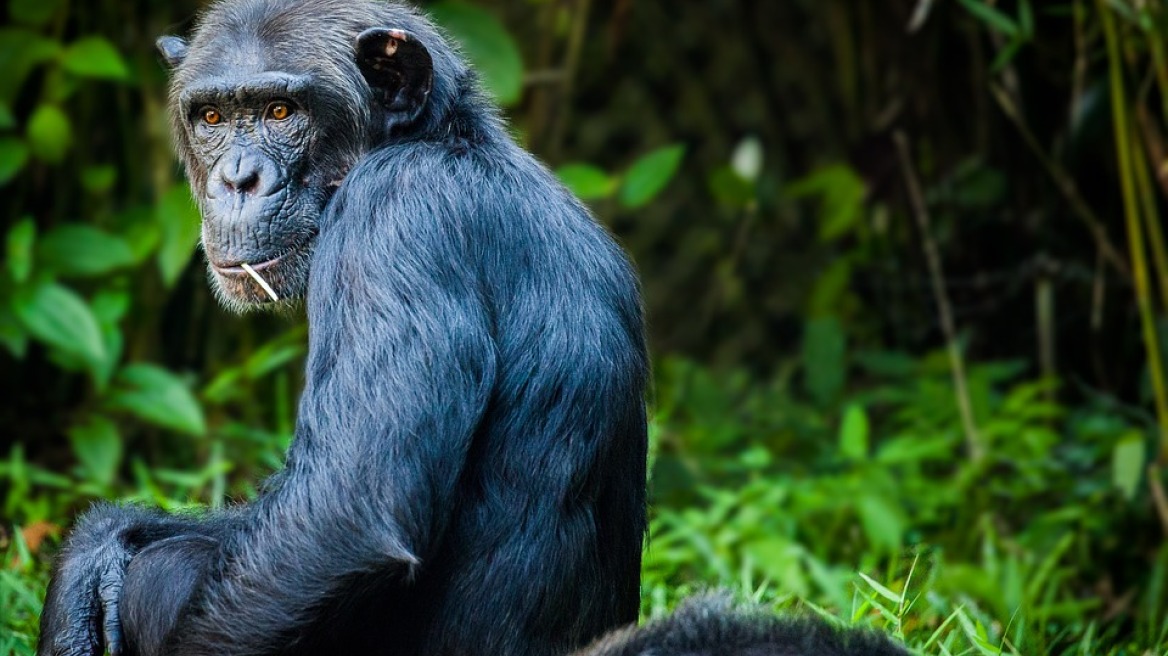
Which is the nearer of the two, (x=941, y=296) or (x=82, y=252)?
(x=82, y=252)

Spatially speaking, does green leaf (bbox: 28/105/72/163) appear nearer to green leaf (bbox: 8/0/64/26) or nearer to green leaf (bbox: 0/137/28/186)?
green leaf (bbox: 0/137/28/186)

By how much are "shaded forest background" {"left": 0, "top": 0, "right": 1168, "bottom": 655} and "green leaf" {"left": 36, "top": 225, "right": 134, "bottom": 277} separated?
0.05 ft

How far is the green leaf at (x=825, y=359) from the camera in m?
8.65

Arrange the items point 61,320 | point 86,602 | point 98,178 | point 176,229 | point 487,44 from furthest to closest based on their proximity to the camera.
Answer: point 98,178, point 487,44, point 176,229, point 61,320, point 86,602

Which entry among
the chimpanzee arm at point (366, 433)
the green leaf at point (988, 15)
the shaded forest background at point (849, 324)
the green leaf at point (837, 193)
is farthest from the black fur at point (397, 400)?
the green leaf at point (837, 193)

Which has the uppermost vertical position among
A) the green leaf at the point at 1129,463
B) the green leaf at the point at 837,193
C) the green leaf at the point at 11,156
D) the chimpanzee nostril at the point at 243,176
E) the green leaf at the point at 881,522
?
the chimpanzee nostril at the point at 243,176

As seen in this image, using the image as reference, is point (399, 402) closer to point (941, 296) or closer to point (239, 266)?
point (239, 266)

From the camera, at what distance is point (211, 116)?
4320 millimetres

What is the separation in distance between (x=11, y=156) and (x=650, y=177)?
3079 millimetres

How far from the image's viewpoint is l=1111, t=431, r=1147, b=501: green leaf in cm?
696

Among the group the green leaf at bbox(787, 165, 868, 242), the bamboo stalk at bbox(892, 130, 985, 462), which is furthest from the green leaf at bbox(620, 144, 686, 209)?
the bamboo stalk at bbox(892, 130, 985, 462)

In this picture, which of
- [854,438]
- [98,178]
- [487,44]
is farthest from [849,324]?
[98,178]

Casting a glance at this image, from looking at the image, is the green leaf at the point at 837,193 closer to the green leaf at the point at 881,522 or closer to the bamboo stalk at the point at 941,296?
the bamboo stalk at the point at 941,296

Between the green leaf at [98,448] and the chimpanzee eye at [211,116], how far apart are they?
3175 mm
